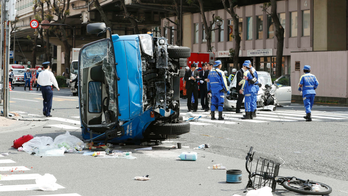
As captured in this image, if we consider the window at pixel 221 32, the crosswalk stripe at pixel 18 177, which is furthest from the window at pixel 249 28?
the crosswalk stripe at pixel 18 177

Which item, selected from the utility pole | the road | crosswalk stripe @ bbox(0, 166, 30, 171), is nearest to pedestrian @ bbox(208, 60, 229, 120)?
the road

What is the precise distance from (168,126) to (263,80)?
1228 cm

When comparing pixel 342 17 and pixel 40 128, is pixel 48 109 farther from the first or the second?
pixel 342 17

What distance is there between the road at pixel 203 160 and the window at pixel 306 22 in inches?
986

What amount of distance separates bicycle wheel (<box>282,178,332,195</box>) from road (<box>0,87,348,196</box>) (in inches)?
9.8

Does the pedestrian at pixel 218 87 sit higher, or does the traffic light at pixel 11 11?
the traffic light at pixel 11 11

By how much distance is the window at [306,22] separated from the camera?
39188 millimetres

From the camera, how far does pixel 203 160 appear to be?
353 inches

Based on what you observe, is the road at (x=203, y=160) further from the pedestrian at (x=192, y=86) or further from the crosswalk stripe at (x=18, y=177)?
the pedestrian at (x=192, y=86)

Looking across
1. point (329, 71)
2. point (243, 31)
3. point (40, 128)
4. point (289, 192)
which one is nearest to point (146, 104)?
point (289, 192)

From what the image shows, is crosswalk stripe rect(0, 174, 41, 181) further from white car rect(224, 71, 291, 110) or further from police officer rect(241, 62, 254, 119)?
white car rect(224, 71, 291, 110)

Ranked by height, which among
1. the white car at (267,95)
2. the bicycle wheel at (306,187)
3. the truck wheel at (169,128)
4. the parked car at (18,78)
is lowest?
the bicycle wheel at (306,187)

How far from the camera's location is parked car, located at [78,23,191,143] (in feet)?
32.0

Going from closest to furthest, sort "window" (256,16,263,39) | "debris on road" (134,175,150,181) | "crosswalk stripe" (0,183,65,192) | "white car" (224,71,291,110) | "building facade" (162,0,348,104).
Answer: "crosswalk stripe" (0,183,65,192), "debris on road" (134,175,150,181), "white car" (224,71,291,110), "building facade" (162,0,348,104), "window" (256,16,263,39)
